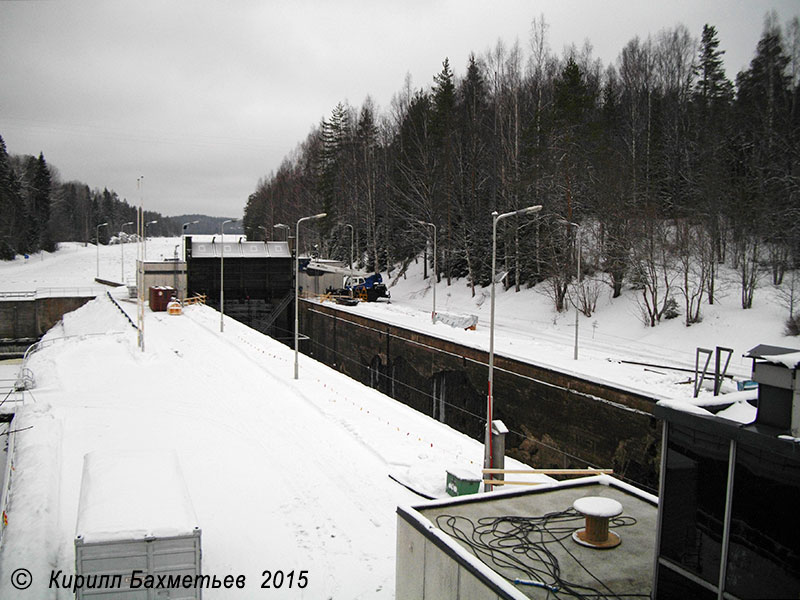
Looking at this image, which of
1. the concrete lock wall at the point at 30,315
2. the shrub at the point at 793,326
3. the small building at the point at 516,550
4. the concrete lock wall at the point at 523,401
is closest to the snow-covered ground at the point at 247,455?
the small building at the point at 516,550

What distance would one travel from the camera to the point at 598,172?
32.8 metres

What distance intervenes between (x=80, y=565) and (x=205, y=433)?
8.26 m

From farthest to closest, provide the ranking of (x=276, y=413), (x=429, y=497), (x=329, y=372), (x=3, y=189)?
(x=3, y=189), (x=329, y=372), (x=276, y=413), (x=429, y=497)

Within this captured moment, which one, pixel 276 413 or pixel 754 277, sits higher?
pixel 754 277

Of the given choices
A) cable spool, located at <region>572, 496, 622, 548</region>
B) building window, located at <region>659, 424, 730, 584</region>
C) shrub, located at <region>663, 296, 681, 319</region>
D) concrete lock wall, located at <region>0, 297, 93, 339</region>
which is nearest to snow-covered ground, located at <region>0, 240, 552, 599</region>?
cable spool, located at <region>572, 496, 622, 548</region>

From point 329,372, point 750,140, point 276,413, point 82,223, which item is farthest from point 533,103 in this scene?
point 82,223

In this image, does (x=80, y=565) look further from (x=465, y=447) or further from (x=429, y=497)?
(x=465, y=447)

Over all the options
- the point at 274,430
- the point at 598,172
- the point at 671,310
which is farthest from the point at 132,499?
the point at 598,172

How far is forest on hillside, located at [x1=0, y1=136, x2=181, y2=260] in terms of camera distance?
63344 millimetres

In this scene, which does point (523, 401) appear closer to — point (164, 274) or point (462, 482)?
point (462, 482)

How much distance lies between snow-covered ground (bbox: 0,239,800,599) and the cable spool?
3.21 metres

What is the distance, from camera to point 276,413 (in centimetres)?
1709

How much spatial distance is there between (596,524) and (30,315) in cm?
5387

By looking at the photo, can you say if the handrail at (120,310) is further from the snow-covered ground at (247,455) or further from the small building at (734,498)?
the small building at (734,498)
